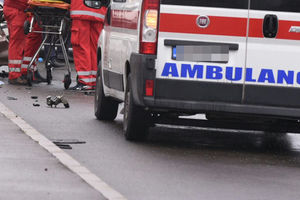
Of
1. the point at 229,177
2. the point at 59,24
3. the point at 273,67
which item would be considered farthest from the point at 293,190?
the point at 59,24

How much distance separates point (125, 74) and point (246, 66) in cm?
153

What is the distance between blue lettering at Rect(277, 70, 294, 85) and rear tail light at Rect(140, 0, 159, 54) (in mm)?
1156

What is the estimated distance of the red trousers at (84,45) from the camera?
17.7m

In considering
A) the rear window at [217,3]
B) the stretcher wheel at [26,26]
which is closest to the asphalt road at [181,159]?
the rear window at [217,3]

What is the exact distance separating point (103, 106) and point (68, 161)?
4.08 meters

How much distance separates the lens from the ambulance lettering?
10227mm

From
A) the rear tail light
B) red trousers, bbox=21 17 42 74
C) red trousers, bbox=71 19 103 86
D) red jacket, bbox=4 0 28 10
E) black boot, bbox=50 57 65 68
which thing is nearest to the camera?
the rear tail light

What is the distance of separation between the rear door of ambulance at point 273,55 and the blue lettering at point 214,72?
25 centimetres

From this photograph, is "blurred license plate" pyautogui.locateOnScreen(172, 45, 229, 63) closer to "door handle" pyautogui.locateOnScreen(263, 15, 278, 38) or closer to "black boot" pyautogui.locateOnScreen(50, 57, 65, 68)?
"door handle" pyautogui.locateOnScreen(263, 15, 278, 38)

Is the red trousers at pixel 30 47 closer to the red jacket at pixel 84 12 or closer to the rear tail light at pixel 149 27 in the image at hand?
the red jacket at pixel 84 12

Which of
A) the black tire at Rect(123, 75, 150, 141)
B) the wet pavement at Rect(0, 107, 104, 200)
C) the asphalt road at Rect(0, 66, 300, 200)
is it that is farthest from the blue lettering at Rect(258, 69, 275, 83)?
the wet pavement at Rect(0, 107, 104, 200)

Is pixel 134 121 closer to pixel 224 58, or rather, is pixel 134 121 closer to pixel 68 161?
pixel 224 58

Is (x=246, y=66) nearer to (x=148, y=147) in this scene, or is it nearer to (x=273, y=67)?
(x=273, y=67)

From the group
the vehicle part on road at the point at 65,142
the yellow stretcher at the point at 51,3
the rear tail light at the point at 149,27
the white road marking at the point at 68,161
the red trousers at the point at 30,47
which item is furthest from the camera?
the red trousers at the point at 30,47
